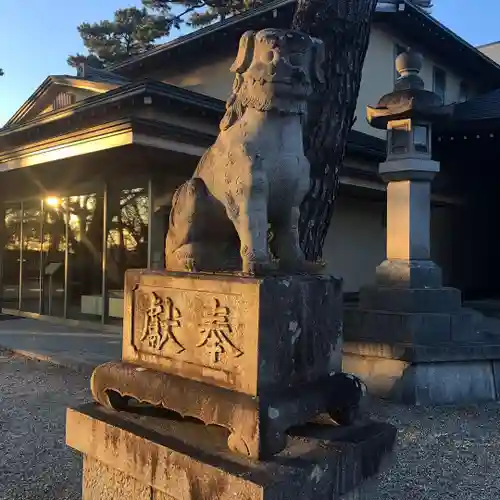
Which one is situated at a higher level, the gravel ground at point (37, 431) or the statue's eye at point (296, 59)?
the statue's eye at point (296, 59)

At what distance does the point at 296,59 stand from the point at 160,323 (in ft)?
4.43

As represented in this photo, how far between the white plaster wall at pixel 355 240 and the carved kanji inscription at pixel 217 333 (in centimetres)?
1006

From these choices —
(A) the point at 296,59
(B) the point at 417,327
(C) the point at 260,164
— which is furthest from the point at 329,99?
(C) the point at 260,164

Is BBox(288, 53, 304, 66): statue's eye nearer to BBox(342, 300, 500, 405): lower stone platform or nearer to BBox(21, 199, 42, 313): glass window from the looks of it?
BBox(342, 300, 500, 405): lower stone platform

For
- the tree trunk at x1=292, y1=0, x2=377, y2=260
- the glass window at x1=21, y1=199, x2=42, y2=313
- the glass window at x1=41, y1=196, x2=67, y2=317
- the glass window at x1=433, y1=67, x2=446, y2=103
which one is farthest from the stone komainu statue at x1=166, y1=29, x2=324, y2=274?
the glass window at x1=433, y1=67, x2=446, y2=103

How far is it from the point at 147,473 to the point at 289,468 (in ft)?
2.20

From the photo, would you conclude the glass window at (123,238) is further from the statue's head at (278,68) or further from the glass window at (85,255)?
the statue's head at (278,68)

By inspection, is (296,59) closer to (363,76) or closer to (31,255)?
(31,255)

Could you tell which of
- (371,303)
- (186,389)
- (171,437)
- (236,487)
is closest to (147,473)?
(171,437)

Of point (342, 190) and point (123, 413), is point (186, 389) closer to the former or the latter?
point (123, 413)

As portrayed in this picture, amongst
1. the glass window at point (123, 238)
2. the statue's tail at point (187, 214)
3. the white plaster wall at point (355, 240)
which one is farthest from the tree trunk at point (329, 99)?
the white plaster wall at point (355, 240)

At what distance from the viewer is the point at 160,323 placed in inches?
102

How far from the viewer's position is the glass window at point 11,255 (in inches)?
477

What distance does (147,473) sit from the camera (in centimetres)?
235
